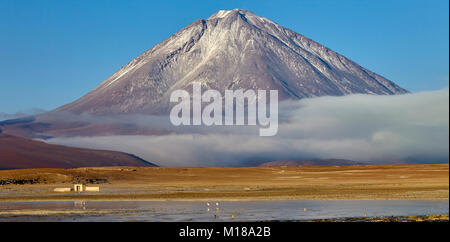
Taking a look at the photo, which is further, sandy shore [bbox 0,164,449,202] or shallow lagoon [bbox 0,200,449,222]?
sandy shore [bbox 0,164,449,202]

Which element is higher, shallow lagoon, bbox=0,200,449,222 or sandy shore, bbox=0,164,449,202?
sandy shore, bbox=0,164,449,202

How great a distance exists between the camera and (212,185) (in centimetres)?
9450

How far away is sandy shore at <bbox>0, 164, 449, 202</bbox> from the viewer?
2680 inches

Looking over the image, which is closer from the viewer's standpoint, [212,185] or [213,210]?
[213,210]

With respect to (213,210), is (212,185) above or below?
above

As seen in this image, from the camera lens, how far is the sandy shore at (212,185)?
68.1 m

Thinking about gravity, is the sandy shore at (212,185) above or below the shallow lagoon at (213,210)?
above

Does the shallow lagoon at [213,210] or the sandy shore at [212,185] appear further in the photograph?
the sandy shore at [212,185]
